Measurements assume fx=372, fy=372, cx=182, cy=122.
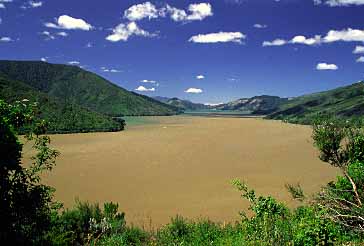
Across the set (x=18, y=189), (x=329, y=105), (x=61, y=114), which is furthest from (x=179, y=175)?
(x=329, y=105)

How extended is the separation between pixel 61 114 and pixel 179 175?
6949cm

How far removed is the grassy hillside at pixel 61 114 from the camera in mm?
94375

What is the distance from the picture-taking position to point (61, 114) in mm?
101188

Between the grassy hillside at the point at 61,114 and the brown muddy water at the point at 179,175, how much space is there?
29917mm

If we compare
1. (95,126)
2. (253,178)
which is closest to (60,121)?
(95,126)

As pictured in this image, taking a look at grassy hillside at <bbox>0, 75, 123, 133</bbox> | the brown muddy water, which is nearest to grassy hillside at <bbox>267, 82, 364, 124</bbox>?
grassy hillside at <bbox>0, 75, 123, 133</bbox>

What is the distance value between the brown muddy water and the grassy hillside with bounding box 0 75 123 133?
98.2 ft

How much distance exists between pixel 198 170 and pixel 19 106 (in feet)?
112

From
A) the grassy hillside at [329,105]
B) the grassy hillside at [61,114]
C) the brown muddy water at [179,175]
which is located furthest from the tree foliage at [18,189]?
the grassy hillside at [329,105]

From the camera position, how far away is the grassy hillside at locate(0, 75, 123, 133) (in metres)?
94.4

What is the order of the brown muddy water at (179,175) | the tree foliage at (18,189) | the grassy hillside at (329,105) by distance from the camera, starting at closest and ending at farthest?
the tree foliage at (18,189), the brown muddy water at (179,175), the grassy hillside at (329,105)

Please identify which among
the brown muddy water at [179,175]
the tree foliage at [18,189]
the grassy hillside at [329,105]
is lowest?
the brown muddy water at [179,175]

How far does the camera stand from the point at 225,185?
116 feet

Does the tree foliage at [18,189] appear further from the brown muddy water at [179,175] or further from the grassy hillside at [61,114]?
the grassy hillside at [61,114]
